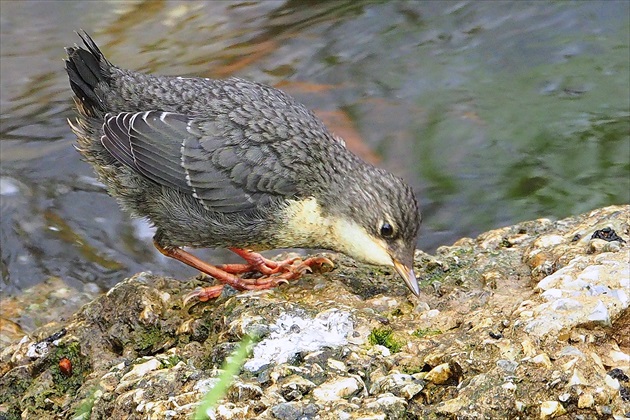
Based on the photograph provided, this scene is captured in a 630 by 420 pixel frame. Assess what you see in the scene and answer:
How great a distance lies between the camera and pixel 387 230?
405 centimetres

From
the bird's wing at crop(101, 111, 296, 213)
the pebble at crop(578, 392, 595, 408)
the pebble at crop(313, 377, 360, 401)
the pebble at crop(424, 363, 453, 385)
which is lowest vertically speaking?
the pebble at crop(578, 392, 595, 408)

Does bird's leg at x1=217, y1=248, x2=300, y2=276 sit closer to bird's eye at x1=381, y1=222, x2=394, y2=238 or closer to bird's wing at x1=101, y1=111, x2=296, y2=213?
bird's wing at x1=101, y1=111, x2=296, y2=213

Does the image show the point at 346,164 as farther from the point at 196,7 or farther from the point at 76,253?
the point at 196,7

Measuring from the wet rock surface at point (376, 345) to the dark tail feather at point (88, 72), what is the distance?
1.34m

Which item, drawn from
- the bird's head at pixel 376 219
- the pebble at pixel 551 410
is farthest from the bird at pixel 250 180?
the pebble at pixel 551 410

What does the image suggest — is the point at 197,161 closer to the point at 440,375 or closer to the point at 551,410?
the point at 440,375

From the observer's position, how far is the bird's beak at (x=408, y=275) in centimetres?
363

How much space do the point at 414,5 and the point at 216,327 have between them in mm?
6547

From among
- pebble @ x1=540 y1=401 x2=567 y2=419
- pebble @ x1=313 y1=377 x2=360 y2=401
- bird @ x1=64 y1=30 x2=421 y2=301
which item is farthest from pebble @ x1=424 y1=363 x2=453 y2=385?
bird @ x1=64 y1=30 x2=421 y2=301

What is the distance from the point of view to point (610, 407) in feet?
8.23

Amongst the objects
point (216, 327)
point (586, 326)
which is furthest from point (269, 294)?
point (586, 326)

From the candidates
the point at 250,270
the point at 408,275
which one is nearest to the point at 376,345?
the point at 408,275

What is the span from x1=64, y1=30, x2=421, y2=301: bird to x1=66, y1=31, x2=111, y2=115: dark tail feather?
239 mm

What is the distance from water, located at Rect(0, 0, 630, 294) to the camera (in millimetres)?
6324
